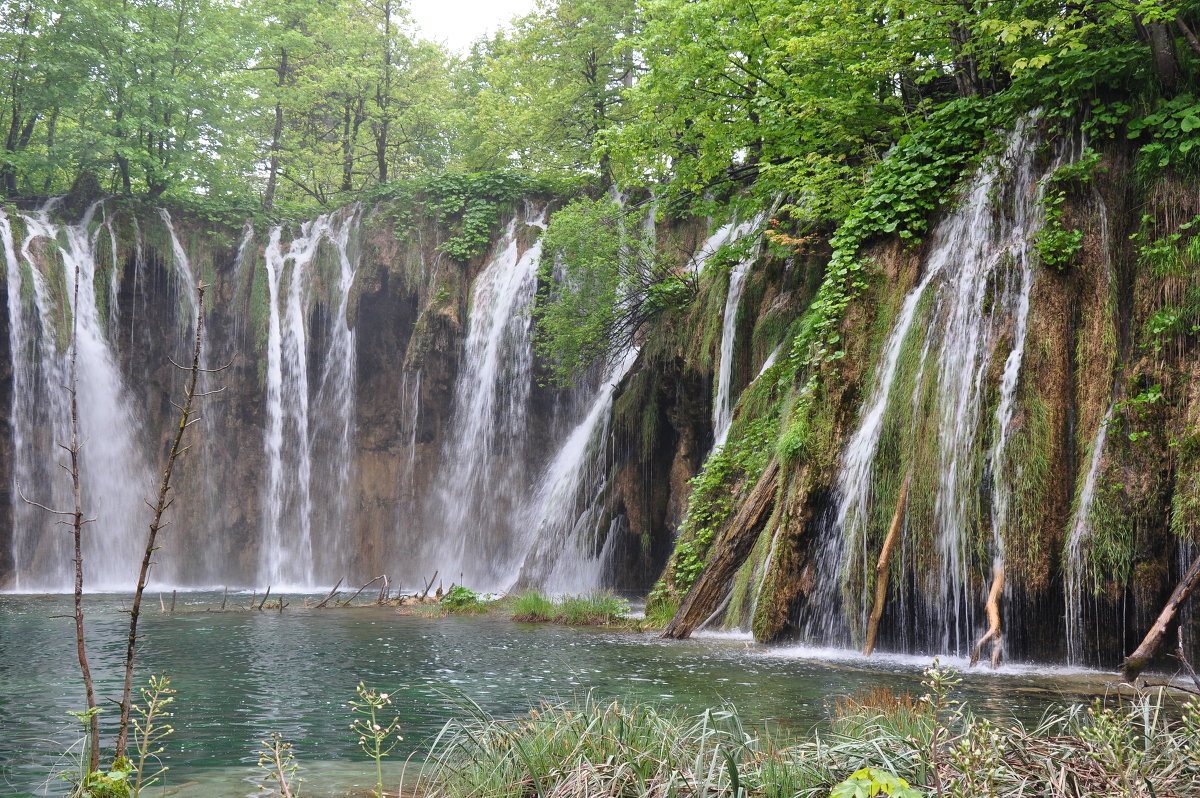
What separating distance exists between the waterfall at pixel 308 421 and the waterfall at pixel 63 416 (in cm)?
365

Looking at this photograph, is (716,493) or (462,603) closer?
(716,493)

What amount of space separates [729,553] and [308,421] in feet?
59.0

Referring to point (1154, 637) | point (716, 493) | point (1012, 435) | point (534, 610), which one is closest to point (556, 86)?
point (716, 493)

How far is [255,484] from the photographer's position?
26250 mm

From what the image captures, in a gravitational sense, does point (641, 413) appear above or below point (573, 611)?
above

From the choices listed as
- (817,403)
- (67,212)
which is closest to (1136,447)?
(817,403)

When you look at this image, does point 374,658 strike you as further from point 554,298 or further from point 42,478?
point 42,478

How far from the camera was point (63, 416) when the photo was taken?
22.9 meters

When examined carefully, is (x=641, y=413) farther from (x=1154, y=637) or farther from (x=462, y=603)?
(x=1154, y=637)

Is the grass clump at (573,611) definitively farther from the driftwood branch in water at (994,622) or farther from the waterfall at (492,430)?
the waterfall at (492,430)

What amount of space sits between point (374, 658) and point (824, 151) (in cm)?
967

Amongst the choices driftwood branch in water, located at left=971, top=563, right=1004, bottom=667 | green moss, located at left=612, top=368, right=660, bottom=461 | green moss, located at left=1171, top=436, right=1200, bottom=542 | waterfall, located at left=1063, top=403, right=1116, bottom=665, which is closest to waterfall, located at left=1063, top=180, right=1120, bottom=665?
waterfall, located at left=1063, top=403, right=1116, bottom=665

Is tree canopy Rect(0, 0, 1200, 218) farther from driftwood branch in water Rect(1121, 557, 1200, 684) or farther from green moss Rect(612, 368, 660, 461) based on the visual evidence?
driftwood branch in water Rect(1121, 557, 1200, 684)

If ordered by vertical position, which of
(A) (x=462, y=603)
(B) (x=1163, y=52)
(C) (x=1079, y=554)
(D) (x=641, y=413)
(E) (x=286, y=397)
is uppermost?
(B) (x=1163, y=52)
